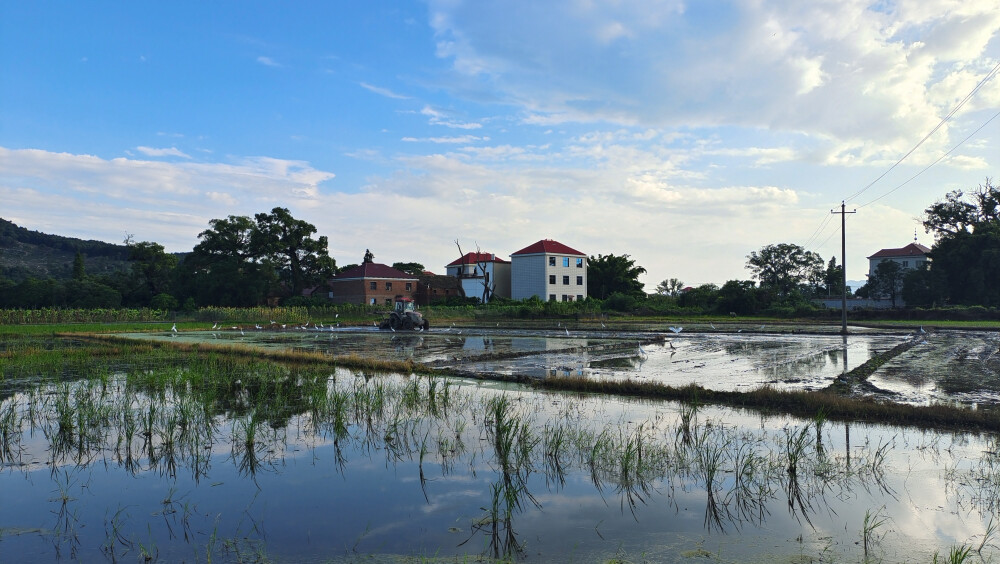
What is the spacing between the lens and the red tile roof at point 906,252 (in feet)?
238

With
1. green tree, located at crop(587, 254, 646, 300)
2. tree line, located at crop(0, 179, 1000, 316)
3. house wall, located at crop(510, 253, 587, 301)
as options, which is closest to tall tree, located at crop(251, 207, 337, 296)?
tree line, located at crop(0, 179, 1000, 316)

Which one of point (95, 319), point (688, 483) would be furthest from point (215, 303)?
point (688, 483)

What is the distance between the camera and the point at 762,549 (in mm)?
4793

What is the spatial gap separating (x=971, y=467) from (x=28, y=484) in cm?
1099

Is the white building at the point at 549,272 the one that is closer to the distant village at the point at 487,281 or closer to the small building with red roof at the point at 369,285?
the distant village at the point at 487,281

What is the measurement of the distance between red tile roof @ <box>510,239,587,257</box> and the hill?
199ft

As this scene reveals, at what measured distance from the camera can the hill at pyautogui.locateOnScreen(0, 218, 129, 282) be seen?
84.1m

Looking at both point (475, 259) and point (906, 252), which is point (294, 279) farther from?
point (906, 252)

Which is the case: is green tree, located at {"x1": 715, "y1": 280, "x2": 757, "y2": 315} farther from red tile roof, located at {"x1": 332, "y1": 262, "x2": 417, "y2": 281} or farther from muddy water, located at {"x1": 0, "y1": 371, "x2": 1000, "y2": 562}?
muddy water, located at {"x1": 0, "y1": 371, "x2": 1000, "y2": 562}

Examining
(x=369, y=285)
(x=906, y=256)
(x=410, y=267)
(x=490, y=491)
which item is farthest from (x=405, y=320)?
(x=906, y=256)

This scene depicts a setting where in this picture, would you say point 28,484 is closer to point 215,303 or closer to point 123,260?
point 215,303

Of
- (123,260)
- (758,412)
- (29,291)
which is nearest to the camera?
(758,412)

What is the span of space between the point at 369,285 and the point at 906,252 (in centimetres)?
6825

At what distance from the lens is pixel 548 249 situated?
59.8 meters
